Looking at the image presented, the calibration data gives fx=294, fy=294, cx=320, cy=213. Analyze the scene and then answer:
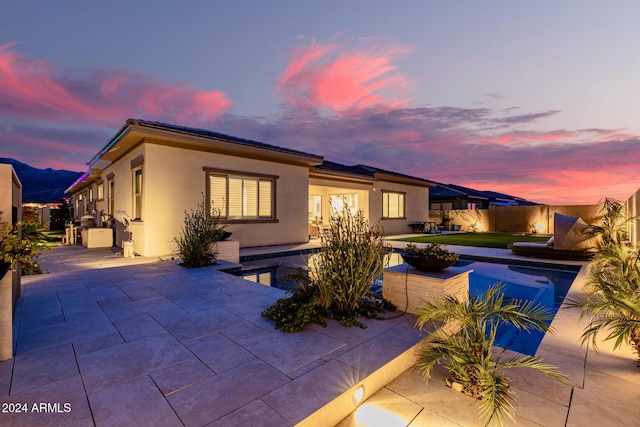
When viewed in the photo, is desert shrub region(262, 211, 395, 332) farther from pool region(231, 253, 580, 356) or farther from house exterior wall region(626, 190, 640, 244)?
house exterior wall region(626, 190, 640, 244)

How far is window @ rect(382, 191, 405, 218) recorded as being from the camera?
651 inches

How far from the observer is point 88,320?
10.8 feet

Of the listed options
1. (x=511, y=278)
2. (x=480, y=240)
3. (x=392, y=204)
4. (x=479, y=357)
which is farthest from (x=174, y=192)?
(x=480, y=240)

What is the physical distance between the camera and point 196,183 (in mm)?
8703

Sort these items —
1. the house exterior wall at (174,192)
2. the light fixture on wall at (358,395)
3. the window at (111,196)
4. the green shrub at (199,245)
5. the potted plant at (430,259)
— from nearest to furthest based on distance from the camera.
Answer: the light fixture on wall at (358,395)
the potted plant at (430,259)
the green shrub at (199,245)
the house exterior wall at (174,192)
the window at (111,196)

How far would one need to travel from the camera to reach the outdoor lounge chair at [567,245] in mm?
7992

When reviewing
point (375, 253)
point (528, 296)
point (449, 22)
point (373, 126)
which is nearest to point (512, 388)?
point (375, 253)

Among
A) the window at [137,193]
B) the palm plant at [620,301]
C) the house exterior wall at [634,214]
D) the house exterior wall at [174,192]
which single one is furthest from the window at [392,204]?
the palm plant at [620,301]

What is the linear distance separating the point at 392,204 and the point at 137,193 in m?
12.9

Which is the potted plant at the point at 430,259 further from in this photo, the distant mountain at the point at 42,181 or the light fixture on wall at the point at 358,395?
the distant mountain at the point at 42,181

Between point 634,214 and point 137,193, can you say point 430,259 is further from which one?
point 137,193

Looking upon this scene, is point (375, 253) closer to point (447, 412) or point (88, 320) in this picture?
point (447, 412)

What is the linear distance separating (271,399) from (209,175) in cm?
818

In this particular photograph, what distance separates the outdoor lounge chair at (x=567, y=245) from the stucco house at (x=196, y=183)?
612 cm
